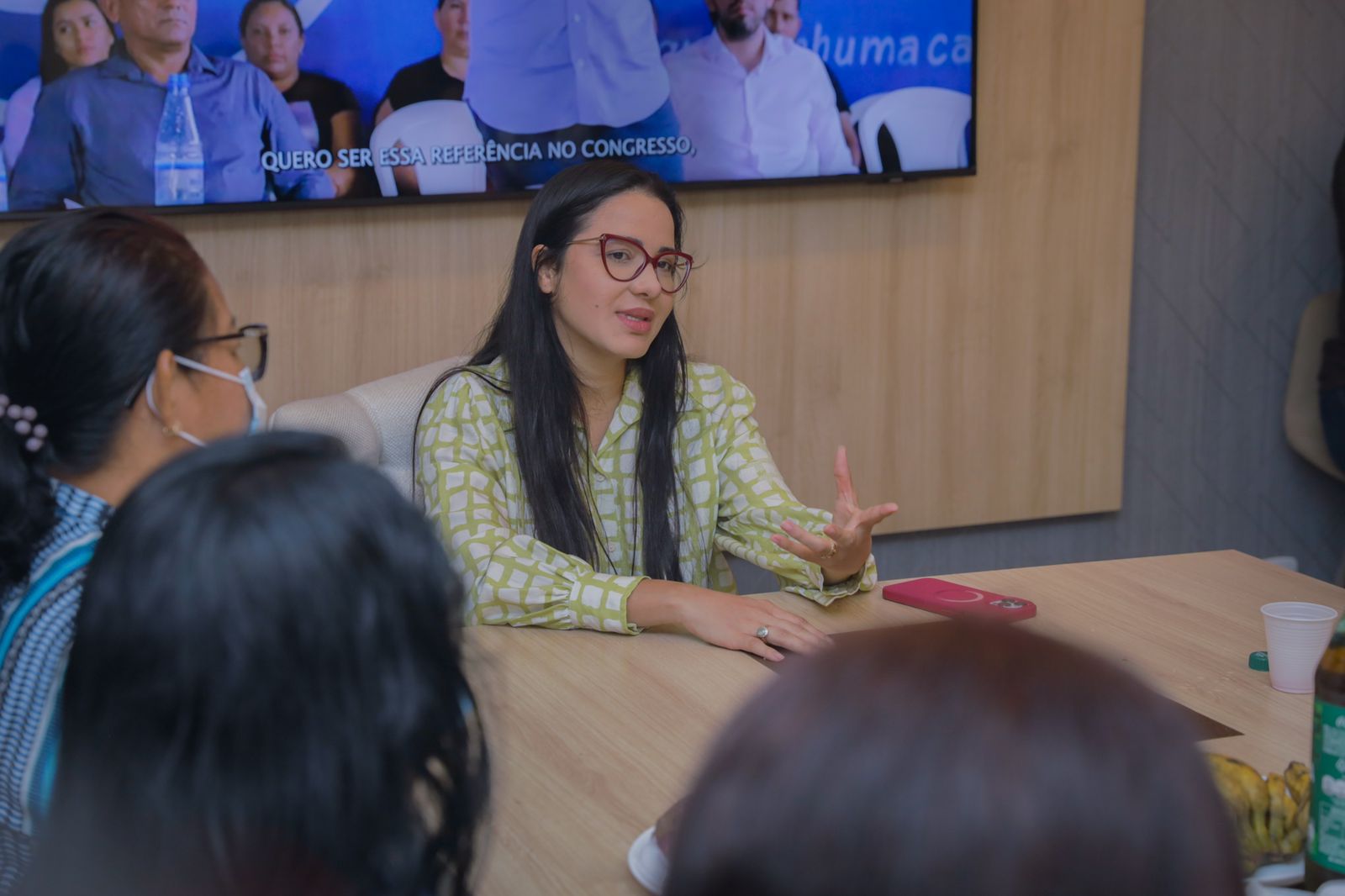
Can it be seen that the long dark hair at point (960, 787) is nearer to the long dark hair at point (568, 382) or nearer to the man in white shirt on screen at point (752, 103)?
the long dark hair at point (568, 382)

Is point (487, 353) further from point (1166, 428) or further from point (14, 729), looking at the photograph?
point (1166, 428)

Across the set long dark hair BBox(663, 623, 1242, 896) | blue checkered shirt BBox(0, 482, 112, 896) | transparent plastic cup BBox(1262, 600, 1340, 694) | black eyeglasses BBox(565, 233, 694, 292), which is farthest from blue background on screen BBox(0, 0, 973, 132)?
long dark hair BBox(663, 623, 1242, 896)

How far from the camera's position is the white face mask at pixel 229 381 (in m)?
1.28

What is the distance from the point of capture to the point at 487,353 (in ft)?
7.23

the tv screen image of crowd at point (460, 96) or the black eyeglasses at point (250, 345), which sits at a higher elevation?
the tv screen image of crowd at point (460, 96)

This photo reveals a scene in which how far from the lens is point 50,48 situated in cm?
250

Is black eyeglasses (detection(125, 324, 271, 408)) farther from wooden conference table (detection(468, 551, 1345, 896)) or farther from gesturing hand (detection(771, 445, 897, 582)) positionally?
gesturing hand (detection(771, 445, 897, 582))

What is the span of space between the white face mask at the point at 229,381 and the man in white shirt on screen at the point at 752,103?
1.70m

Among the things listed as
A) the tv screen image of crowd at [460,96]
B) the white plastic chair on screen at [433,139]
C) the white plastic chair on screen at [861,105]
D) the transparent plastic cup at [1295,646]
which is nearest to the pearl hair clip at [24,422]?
the transparent plastic cup at [1295,646]

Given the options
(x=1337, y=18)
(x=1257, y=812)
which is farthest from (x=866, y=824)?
(x=1337, y=18)

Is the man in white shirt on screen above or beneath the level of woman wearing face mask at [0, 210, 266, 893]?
above

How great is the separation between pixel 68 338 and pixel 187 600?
1.83 ft

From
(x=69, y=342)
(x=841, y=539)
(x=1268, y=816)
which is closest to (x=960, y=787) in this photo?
(x=1268, y=816)

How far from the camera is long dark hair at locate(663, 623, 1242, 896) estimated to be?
475 millimetres
